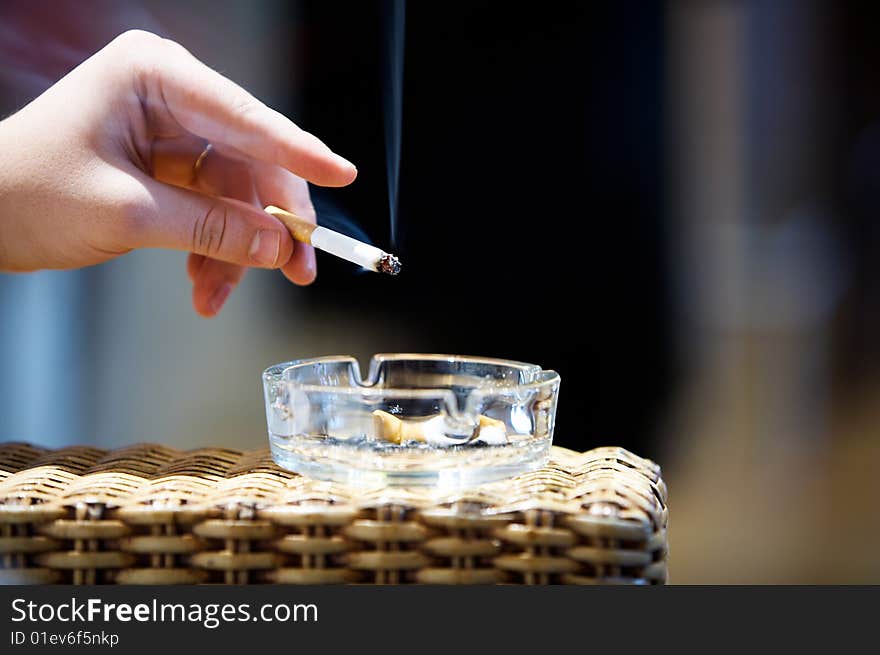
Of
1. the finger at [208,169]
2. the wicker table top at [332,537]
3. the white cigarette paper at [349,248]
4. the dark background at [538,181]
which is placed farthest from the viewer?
the dark background at [538,181]

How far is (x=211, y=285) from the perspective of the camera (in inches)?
34.6

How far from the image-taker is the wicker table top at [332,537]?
45 centimetres

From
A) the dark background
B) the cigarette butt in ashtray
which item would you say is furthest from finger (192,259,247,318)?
the dark background

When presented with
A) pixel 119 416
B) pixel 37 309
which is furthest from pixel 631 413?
pixel 37 309

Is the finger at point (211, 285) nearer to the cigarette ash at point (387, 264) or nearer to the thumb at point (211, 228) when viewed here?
the thumb at point (211, 228)

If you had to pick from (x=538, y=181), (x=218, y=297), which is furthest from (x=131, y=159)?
(x=538, y=181)

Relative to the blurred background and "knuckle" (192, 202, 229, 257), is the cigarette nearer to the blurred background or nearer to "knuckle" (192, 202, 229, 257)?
"knuckle" (192, 202, 229, 257)

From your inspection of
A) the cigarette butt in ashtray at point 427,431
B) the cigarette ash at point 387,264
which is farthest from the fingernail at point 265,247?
the cigarette butt in ashtray at point 427,431

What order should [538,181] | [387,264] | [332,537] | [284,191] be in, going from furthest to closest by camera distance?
[538,181] → [284,191] → [387,264] → [332,537]

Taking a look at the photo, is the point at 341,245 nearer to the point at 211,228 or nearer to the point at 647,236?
the point at 211,228

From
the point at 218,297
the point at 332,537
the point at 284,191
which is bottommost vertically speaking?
the point at 332,537

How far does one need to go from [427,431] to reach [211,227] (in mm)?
275

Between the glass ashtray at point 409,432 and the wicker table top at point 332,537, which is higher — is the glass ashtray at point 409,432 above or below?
above

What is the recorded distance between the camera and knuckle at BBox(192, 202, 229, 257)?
696 millimetres
